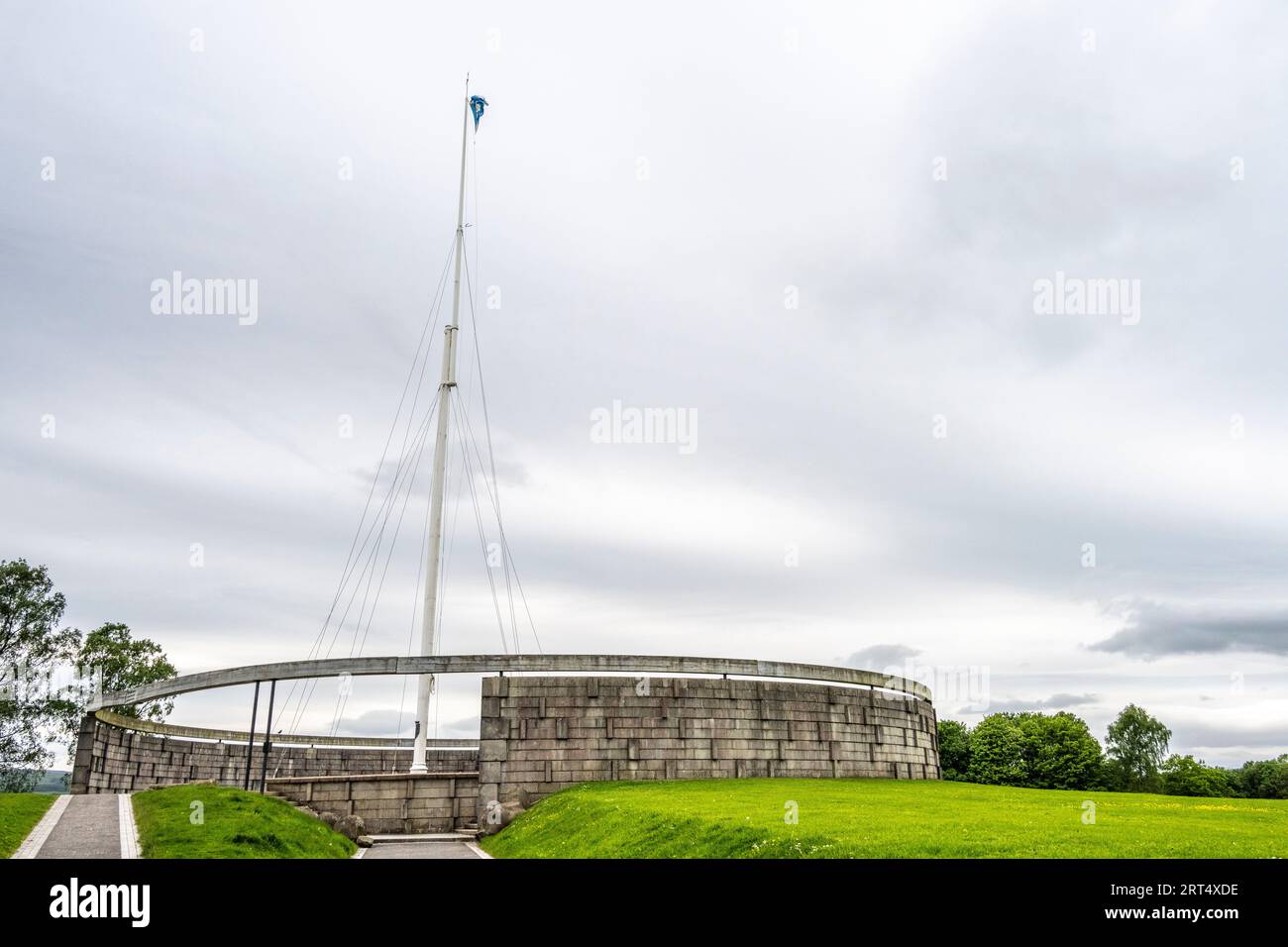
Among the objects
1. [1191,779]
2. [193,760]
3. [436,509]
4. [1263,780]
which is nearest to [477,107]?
[436,509]

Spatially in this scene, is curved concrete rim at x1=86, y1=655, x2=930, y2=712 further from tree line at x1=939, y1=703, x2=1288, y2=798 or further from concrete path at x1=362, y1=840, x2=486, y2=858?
tree line at x1=939, y1=703, x2=1288, y2=798

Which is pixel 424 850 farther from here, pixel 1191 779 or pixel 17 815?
pixel 1191 779

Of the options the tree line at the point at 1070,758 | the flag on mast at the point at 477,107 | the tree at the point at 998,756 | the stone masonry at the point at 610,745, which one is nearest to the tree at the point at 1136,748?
the tree line at the point at 1070,758

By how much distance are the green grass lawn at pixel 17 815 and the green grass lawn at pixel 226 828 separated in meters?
2.28

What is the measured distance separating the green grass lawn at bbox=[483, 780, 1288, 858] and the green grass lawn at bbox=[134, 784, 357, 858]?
534 centimetres

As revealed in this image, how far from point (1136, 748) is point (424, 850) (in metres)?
92.2

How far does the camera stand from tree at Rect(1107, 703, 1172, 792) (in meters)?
90.9

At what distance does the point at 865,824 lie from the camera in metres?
17.1

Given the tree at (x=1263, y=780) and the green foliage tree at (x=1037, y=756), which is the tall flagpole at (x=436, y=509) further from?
the tree at (x=1263, y=780)

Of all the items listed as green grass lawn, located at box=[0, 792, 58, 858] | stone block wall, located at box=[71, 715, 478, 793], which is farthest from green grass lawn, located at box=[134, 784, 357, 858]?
stone block wall, located at box=[71, 715, 478, 793]
